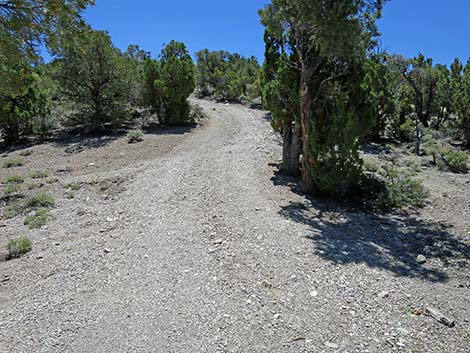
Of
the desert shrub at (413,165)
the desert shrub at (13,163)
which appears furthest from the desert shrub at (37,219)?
the desert shrub at (413,165)

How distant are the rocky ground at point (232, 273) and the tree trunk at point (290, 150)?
1.48 feet

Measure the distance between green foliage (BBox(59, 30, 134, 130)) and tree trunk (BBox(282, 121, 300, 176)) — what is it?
9651 mm

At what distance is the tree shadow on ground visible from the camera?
510 cm

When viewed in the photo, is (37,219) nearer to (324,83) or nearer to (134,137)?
(324,83)

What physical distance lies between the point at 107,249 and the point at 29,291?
4.04ft

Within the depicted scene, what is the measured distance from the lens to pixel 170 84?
16.8m

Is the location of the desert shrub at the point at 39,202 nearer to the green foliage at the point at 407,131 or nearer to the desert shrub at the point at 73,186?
the desert shrub at the point at 73,186

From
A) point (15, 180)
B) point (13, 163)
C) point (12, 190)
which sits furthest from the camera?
point (13, 163)

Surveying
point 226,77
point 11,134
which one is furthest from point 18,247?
point 226,77

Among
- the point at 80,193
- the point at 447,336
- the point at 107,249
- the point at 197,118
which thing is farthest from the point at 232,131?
the point at 447,336

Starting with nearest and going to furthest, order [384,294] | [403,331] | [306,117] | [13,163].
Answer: [403,331], [384,294], [306,117], [13,163]

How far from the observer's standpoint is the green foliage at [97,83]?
49.0 feet

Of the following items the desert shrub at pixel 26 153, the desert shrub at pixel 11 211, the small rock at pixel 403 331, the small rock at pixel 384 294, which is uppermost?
the desert shrub at pixel 26 153

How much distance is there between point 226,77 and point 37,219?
2686cm
